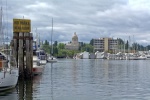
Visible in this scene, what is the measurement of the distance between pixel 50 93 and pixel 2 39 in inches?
366

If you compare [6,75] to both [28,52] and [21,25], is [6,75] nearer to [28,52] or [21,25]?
[28,52]

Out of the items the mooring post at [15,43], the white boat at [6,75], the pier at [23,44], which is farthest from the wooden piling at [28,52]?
the white boat at [6,75]

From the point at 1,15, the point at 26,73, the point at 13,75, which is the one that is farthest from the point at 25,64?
the point at 13,75

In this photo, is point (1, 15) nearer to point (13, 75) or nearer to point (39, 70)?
point (13, 75)

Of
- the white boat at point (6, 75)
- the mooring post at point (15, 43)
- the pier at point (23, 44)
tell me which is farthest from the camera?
the mooring post at point (15, 43)

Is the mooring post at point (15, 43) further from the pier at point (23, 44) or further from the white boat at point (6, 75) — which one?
the white boat at point (6, 75)

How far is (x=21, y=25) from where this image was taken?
144 ft

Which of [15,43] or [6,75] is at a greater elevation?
[15,43]

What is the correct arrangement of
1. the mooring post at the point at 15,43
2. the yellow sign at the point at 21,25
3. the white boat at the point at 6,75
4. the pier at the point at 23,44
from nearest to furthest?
the white boat at the point at 6,75
the pier at the point at 23,44
the yellow sign at the point at 21,25
the mooring post at the point at 15,43

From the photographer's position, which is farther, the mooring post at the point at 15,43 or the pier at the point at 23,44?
the mooring post at the point at 15,43

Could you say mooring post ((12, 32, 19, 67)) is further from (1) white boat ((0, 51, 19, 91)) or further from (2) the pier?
(1) white boat ((0, 51, 19, 91))

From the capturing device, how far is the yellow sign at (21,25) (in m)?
43.8

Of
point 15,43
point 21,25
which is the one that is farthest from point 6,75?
point 15,43

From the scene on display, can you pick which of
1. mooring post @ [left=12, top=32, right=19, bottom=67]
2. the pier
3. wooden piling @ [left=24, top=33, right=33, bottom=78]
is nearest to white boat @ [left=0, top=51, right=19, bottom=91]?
the pier
